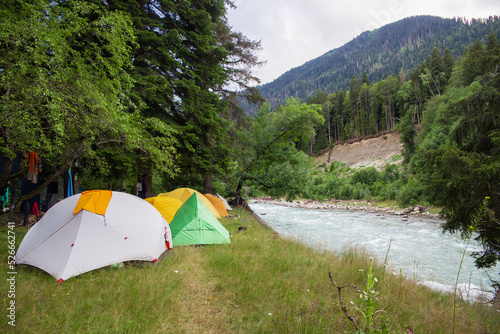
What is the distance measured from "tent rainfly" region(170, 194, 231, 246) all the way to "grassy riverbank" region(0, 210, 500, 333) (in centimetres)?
118

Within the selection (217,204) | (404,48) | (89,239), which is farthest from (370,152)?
(404,48)

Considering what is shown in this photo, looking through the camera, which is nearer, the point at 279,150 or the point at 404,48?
the point at 279,150

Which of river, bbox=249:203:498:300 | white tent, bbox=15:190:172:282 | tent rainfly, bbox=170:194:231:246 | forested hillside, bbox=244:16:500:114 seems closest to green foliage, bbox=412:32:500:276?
river, bbox=249:203:498:300

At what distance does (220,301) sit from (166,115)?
8673 millimetres

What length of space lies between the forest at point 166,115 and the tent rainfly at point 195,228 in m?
1.19

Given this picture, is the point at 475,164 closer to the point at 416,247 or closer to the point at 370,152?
the point at 416,247

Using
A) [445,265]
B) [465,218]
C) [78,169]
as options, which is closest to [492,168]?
[465,218]

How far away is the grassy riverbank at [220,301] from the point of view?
273 centimetres

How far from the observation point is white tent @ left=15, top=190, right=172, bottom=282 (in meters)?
3.97

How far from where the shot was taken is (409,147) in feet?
121

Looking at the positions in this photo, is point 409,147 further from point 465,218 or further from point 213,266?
point 213,266

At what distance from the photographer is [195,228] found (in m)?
6.15

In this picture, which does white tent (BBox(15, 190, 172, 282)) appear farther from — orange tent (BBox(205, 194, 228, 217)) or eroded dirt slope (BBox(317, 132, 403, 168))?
eroded dirt slope (BBox(317, 132, 403, 168))

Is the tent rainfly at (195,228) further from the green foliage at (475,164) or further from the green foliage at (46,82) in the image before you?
the green foliage at (475,164)
